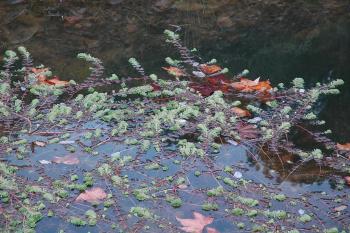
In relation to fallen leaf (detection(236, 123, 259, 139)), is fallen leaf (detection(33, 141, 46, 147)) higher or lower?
lower

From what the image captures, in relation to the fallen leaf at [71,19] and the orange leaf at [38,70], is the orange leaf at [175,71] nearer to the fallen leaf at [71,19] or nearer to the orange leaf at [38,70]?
the orange leaf at [38,70]

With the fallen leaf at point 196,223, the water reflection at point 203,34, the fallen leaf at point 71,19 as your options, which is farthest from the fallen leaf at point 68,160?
the fallen leaf at point 71,19

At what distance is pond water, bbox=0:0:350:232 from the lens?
3.35 meters

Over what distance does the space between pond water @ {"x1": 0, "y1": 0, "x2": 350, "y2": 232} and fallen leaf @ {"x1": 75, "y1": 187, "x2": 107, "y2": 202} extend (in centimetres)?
8

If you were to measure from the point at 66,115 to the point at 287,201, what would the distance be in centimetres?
189

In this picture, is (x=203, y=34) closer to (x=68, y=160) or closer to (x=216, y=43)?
(x=216, y=43)

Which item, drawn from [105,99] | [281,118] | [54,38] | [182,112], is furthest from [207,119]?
[54,38]

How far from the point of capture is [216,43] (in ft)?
18.4

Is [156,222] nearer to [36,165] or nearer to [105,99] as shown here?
[36,165]

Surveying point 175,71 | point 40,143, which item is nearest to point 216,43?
point 175,71

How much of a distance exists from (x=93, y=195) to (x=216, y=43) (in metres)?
3.09

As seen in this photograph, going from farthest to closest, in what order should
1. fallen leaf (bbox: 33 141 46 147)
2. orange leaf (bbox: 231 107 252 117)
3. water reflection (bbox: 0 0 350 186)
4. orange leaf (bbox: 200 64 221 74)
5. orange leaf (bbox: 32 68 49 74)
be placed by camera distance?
water reflection (bbox: 0 0 350 186) < orange leaf (bbox: 200 64 221 74) < orange leaf (bbox: 32 68 49 74) < orange leaf (bbox: 231 107 252 117) < fallen leaf (bbox: 33 141 46 147)

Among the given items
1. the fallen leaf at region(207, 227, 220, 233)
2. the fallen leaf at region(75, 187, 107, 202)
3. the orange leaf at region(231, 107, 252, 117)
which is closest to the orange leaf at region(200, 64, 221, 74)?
the orange leaf at region(231, 107, 252, 117)

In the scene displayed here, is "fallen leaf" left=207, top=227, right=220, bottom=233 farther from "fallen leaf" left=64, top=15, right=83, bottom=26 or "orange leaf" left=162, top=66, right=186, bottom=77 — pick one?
"fallen leaf" left=64, top=15, right=83, bottom=26
